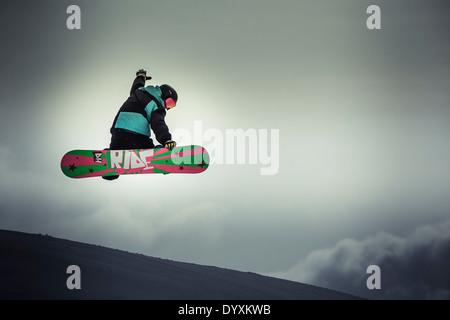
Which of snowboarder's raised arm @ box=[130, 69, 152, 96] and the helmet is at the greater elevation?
snowboarder's raised arm @ box=[130, 69, 152, 96]

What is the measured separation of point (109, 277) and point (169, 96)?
200cm

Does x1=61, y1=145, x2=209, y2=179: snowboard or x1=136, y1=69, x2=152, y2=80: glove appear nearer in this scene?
x1=61, y1=145, x2=209, y2=179: snowboard

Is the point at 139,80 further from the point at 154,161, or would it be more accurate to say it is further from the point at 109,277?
the point at 109,277

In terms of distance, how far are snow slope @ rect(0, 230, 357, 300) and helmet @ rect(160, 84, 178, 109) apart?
1.87 metres

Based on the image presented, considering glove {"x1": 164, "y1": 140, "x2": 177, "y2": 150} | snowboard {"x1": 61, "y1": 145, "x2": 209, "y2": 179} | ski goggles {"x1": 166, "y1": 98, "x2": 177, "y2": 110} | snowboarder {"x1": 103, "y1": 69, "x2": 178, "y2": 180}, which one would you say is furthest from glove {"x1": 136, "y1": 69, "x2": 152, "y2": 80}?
glove {"x1": 164, "y1": 140, "x2": 177, "y2": 150}

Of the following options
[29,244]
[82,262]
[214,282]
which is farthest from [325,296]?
[29,244]

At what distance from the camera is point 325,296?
608cm

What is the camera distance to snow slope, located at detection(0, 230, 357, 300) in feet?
14.5

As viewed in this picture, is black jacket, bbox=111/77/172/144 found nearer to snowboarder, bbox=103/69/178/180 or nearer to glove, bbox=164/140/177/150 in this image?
snowboarder, bbox=103/69/178/180

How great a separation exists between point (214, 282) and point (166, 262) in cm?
84

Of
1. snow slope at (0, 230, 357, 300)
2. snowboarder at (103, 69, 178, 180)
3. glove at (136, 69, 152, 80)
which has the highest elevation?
glove at (136, 69, 152, 80)

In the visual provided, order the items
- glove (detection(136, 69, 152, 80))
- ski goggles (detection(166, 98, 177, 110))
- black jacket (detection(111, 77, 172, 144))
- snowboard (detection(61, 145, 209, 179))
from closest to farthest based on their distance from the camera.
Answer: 1. black jacket (detection(111, 77, 172, 144))
2. snowboard (detection(61, 145, 209, 179))
3. ski goggles (detection(166, 98, 177, 110))
4. glove (detection(136, 69, 152, 80))

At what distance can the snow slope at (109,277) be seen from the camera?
4410mm

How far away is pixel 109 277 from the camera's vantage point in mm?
4832
